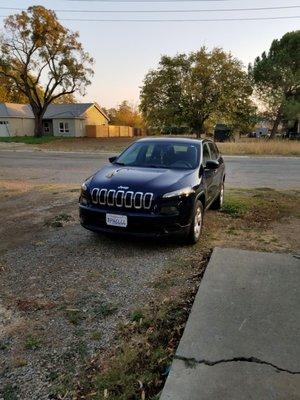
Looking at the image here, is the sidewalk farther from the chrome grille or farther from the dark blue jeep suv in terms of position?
the chrome grille

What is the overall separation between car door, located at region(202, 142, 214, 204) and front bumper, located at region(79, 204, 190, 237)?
130 centimetres

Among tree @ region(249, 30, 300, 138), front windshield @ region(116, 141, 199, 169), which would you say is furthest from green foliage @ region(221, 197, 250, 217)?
tree @ region(249, 30, 300, 138)

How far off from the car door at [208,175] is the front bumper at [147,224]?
130 centimetres

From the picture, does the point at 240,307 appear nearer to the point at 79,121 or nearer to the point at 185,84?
the point at 185,84

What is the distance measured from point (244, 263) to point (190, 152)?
242 cm

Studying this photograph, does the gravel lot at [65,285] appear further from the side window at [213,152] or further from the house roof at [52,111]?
the house roof at [52,111]

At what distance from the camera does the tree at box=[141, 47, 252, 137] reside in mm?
37219

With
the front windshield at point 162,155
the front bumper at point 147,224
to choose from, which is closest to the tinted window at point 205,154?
the front windshield at point 162,155

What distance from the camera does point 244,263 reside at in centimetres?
487

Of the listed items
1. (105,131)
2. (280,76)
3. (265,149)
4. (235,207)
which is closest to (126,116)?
(105,131)

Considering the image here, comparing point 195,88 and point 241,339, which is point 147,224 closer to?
point 241,339

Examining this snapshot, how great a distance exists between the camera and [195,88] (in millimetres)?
37562

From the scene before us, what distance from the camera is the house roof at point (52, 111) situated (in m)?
52.4

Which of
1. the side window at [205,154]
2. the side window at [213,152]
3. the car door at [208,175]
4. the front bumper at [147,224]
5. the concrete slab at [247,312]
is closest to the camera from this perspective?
the concrete slab at [247,312]
